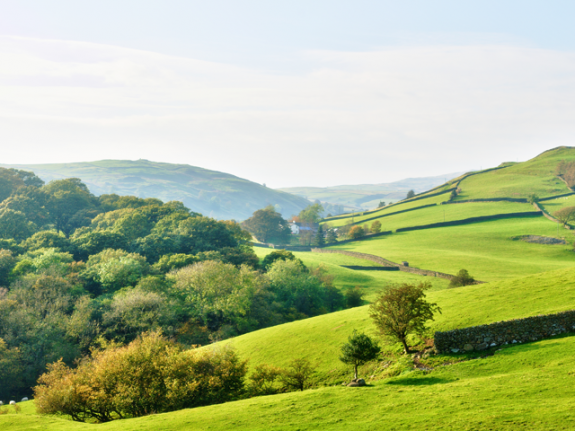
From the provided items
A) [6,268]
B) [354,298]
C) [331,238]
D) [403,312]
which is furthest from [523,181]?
[6,268]

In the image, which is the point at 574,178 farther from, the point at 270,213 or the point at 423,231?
the point at 270,213

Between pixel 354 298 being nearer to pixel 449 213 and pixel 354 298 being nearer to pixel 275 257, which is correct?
pixel 275 257

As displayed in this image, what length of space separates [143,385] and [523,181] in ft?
524

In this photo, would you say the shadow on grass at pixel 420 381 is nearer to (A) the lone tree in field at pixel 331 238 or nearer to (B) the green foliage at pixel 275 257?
(B) the green foliage at pixel 275 257

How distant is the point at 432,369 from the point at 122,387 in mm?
19056

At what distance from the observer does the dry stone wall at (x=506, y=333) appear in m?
21.1

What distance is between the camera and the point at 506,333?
2184cm

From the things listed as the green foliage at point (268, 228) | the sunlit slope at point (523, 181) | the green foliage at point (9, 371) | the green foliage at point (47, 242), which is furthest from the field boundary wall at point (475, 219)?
the green foliage at point (9, 371)

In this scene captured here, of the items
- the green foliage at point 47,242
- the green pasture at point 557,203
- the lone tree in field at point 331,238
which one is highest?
the green foliage at point 47,242

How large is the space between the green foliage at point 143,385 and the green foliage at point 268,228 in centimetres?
11867

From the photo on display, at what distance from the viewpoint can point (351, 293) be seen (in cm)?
6369

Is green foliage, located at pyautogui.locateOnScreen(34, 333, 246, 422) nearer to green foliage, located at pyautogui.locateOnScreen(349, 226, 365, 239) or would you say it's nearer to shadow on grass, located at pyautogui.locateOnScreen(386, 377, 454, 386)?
shadow on grass, located at pyautogui.locateOnScreen(386, 377, 454, 386)

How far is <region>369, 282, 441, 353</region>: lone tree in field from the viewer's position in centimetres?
2381

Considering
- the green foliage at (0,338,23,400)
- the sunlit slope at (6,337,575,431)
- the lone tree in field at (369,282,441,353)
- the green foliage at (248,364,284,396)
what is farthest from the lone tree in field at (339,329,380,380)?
the green foliage at (0,338,23,400)
